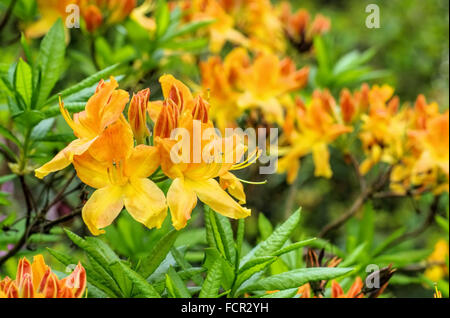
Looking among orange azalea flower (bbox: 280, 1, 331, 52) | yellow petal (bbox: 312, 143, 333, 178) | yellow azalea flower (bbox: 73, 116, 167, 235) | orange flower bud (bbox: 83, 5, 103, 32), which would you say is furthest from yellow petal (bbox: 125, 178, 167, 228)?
orange azalea flower (bbox: 280, 1, 331, 52)

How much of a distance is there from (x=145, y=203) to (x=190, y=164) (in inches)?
3.3

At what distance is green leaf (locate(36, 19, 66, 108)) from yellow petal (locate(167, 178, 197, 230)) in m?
0.42

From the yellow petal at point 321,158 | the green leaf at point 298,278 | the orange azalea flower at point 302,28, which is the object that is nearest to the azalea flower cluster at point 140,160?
the green leaf at point 298,278

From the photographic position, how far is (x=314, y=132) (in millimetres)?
1686

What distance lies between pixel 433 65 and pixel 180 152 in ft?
9.41

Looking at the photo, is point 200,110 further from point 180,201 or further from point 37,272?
point 37,272

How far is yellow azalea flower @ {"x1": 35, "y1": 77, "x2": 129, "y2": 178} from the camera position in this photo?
76 centimetres

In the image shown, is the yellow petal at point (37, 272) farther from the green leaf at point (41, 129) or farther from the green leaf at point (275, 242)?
the green leaf at point (41, 129)

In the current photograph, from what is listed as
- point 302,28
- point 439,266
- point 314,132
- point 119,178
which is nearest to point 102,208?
Result: point 119,178

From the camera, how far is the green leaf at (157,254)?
81cm

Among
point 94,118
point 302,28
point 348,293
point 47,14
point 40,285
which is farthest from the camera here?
point 302,28

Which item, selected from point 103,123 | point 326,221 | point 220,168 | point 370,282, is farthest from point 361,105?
point 326,221

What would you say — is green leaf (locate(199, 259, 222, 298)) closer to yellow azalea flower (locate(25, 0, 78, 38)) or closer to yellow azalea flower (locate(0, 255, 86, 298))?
yellow azalea flower (locate(0, 255, 86, 298))

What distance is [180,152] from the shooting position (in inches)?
30.7
